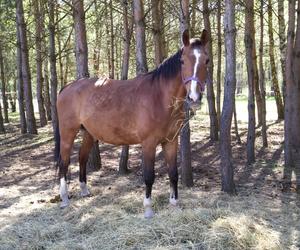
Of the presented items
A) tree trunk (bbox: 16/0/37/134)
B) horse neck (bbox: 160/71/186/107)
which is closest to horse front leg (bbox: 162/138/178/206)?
horse neck (bbox: 160/71/186/107)

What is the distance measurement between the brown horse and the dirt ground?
421mm

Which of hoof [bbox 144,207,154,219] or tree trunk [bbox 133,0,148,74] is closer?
hoof [bbox 144,207,154,219]

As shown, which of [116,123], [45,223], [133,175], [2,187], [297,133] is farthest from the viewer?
[297,133]

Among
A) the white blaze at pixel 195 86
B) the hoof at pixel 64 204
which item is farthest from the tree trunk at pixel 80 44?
the white blaze at pixel 195 86

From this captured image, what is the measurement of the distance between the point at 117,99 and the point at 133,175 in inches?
104

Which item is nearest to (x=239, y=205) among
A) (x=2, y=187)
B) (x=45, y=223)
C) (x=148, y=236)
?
(x=148, y=236)

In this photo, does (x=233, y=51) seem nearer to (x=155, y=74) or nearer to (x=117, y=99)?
(x=155, y=74)

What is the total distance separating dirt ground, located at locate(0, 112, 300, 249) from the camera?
14.5 ft

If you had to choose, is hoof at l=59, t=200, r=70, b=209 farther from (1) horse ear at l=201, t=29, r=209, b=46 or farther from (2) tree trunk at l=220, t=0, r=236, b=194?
(1) horse ear at l=201, t=29, r=209, b=46

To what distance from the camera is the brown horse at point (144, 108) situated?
191 inches

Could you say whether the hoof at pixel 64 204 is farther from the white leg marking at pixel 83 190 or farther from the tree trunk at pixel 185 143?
the tree trunk at pixel 185 143

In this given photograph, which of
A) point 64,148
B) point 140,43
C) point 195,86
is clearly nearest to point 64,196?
point 64,148

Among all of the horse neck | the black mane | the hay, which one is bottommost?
the hay

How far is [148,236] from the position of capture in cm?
450
